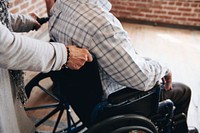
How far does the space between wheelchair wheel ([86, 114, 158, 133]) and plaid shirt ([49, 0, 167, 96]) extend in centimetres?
15

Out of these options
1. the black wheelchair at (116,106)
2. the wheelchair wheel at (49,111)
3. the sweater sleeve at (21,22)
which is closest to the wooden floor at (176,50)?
the wheelchair wheel at (49,111)

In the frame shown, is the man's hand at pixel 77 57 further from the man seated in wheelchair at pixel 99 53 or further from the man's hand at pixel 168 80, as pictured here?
the man's hand at pixel 168 80

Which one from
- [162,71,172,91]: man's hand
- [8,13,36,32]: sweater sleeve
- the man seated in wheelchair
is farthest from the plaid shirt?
[8,13,36,32]: sweater sleeve

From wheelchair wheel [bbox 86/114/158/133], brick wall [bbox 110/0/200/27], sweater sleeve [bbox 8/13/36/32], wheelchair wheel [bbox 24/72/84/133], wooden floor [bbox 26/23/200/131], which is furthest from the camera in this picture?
brick wall [bbox 110/0/200/27]

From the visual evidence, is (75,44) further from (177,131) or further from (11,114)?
(177,131)

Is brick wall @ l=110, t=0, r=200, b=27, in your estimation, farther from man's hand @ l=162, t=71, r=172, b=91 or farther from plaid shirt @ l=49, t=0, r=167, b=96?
plaid shirt @ l=49, t=0, r=167, b=96

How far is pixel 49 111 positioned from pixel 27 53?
1258 mm

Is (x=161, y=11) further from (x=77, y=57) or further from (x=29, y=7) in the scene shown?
(x=77, y=57)

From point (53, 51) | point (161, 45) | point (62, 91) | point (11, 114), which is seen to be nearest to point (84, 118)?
point (62, 91)

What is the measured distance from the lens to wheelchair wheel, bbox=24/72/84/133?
157cm

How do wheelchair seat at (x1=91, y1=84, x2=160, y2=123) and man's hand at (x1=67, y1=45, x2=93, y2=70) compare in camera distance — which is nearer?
man's hand at (x1=67, y1=45, x2=93, y2=70)

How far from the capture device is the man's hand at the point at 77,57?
92 cm

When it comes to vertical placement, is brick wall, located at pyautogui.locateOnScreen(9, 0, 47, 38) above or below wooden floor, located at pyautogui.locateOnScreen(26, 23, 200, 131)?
above

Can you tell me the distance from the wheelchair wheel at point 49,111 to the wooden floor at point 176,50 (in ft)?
1.25
